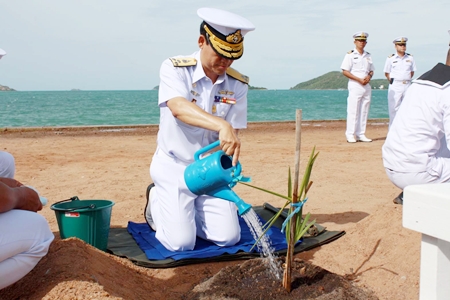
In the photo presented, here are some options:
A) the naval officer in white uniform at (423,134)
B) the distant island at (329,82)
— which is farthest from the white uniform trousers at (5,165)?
the distant island at (329,82)

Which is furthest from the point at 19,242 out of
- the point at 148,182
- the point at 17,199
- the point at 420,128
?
the point at 148,182

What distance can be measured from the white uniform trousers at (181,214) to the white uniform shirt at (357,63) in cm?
655

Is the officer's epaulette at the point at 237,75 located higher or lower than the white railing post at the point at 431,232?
higher

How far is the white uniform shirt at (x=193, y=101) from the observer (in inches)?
150

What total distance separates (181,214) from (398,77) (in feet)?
24.8

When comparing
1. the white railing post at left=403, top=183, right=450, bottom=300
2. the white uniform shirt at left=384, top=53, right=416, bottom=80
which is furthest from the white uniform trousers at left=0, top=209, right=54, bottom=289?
the white uniform shirt at left=384, top=53, right=416, bottom=80

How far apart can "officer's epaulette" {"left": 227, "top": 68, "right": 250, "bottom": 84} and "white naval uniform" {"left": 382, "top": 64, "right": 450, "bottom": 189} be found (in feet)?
4.15

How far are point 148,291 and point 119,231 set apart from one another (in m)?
1.25

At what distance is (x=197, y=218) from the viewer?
424cm

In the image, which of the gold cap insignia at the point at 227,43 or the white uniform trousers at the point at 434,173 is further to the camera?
the white uniform trousers at the point at 434,173

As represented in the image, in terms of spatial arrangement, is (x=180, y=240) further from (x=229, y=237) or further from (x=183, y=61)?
(x=183, y=61)

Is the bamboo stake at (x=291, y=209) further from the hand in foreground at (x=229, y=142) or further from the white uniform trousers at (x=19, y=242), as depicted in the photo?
the white uniform trousers at (x=19, y=242)

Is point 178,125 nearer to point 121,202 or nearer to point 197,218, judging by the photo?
point 197,218

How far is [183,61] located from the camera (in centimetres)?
387
